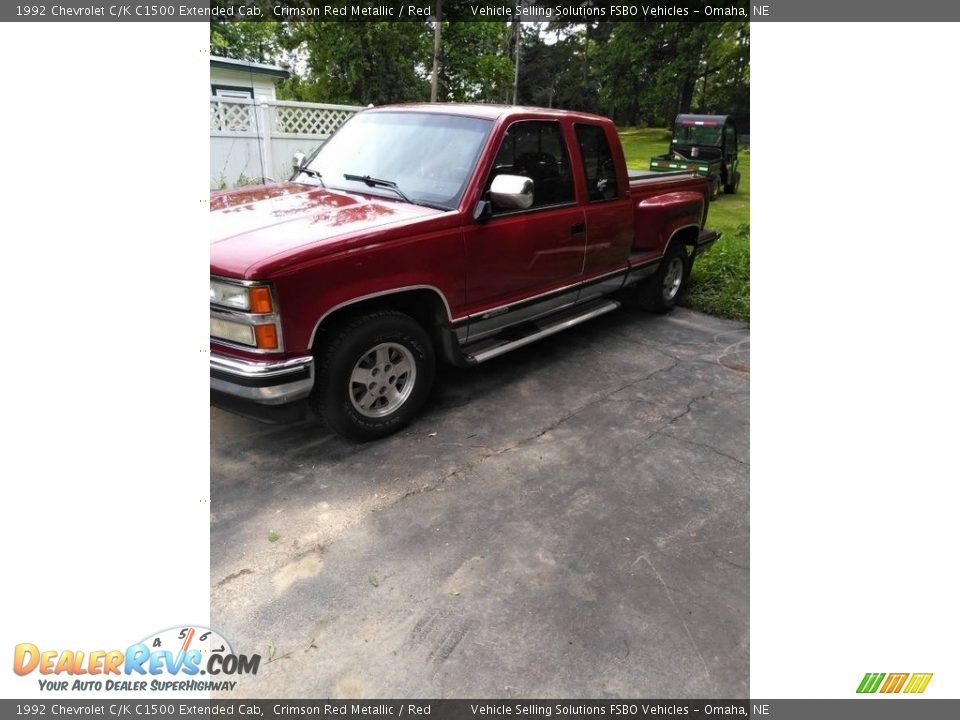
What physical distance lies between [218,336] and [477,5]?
11338 millimetres

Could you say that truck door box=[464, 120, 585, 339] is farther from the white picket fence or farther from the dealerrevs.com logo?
the white picket fence

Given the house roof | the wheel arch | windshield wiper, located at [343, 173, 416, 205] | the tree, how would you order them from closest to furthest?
the wheel arch
windshield wiper, located at [343, 173, 416, 205]
the house roof
the tree

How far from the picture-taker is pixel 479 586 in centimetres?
256

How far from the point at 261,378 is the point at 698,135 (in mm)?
17547

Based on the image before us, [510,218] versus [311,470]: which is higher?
[510,218]

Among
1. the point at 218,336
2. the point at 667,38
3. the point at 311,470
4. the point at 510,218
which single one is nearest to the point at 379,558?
the point at 311,470

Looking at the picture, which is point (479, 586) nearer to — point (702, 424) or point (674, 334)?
point (702, 424)

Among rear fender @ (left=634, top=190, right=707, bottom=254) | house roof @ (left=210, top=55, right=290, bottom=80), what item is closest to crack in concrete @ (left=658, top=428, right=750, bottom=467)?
rear fender @ (left=634, top=190, right=707, bottom=254)

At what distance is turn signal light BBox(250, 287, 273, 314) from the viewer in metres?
2.83

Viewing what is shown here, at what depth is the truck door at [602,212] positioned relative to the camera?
473 centimetres

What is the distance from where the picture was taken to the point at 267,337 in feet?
9.62

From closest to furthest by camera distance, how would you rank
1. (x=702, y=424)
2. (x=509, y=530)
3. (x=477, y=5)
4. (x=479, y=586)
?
(x=479, y=586)
(x=509, y=530)
(x=702, y=424)
(x=477, y=5)

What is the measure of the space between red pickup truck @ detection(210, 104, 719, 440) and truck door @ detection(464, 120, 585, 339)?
1 cm

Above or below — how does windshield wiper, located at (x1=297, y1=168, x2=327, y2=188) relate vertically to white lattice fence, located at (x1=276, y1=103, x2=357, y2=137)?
below
